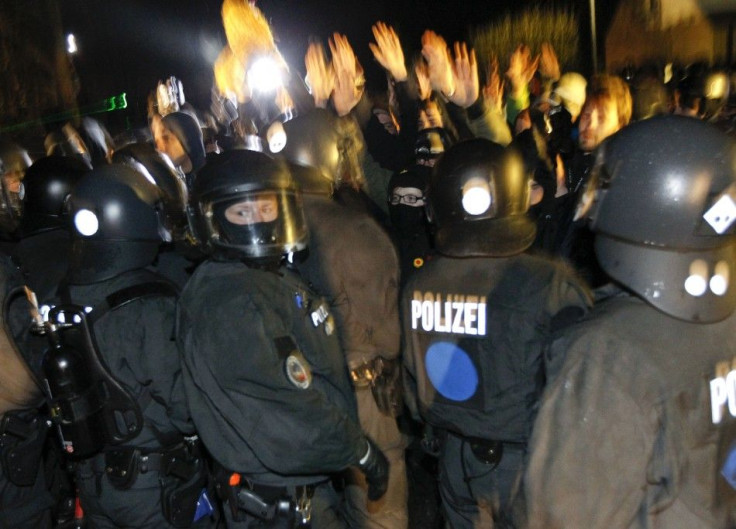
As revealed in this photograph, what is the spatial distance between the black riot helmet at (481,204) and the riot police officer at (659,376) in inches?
37.4

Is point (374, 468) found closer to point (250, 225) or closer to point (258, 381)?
point (258, 381)

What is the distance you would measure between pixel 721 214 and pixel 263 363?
5.47ft

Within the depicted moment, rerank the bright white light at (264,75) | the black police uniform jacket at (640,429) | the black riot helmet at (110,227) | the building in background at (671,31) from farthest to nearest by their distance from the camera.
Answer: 1. the building in background at (671,31)
2. the bright white light at (264,75)
3. the black riot helmet at (110,227)
4. the black police uniform jacket at (640,429)

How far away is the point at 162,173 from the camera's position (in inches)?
178

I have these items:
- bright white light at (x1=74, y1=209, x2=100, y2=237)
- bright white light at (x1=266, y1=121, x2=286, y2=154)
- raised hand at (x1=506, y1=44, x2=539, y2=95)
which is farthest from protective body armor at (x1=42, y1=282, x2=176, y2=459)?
raised hand at (x1=506, y1=44, x2=539, y2=95)

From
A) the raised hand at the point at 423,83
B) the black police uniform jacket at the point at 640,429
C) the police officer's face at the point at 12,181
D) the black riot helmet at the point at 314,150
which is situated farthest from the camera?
the raised hand at the point at 423,83

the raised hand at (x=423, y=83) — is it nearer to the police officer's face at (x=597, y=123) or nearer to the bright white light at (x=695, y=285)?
the police officer's face at (x=597, y=123)

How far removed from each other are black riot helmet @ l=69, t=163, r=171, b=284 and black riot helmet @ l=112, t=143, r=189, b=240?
467 mm

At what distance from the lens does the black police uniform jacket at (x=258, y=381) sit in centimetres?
249

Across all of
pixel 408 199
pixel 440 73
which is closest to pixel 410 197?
pixel 408 199

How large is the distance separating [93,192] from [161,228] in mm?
373

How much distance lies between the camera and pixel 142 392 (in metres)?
2.93

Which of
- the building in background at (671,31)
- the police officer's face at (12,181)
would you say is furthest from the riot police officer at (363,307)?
the building in background at (671,31)

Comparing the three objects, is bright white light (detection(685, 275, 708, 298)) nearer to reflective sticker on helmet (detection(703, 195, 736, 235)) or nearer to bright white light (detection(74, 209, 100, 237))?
reflective sticker on helmet (detection(703, 195, 736, 235))
